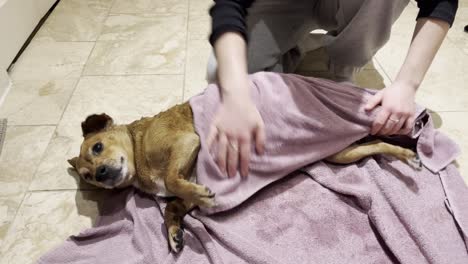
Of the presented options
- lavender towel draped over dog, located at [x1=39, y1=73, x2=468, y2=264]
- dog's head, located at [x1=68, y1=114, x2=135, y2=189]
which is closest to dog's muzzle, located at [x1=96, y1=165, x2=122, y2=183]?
dog's head, located at [x1=68, y1=114, x2=135, y2=189]

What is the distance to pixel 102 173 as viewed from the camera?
45.2 inches

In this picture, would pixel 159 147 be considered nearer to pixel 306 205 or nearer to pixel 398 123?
pixel 306 205

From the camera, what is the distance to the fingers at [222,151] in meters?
0.99

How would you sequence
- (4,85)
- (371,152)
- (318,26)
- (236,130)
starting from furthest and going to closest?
(4,85) < (318,26) < (371,152) < (236,130)

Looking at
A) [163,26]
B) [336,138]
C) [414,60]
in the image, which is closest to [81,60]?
[163,26]

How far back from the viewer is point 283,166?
1131 millimetres

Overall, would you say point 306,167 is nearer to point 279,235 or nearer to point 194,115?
point 279,235

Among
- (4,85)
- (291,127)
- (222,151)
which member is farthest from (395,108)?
(4,85)

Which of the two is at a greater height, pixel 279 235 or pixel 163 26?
pixel 163 26

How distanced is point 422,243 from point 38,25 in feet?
7.33

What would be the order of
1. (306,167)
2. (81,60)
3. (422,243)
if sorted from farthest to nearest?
(81,60)
(306,167)
(422,243)

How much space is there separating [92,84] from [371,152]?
124 centimetres

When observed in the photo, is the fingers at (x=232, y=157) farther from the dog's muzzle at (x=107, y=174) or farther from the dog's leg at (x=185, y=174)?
the dog's muzzle at (x=107, y=174)

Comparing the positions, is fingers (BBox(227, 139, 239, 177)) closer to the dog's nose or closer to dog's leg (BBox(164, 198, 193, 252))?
dog's leg (BBox(164, 198, 193, 252))
